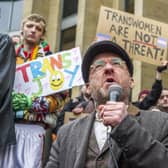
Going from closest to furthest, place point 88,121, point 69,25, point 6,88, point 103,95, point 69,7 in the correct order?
point 103,95 < point 88,121 < point 6,88 < point 69,25 < point 69,7

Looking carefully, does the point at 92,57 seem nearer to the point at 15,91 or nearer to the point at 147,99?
the point at 15,91

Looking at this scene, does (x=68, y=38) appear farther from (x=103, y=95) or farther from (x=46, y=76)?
(x=103, y=95)

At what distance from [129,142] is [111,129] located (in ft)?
0.46

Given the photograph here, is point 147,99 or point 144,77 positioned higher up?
point 144,77

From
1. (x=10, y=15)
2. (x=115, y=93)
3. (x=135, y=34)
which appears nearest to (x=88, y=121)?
(x=115, y=93)

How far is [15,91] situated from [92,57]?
1.28 metres

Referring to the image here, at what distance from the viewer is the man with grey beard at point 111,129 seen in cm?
179

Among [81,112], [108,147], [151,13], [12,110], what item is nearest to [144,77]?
[151,13]

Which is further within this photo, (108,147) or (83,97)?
(83,97)

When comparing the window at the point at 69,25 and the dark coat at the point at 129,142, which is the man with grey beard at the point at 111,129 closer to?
the dark coat at the point at 129,142

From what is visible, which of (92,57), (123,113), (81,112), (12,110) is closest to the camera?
(123,113)

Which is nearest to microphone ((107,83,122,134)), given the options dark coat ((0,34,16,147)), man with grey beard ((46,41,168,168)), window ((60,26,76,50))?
man with grey beard ((46,41,168,168))

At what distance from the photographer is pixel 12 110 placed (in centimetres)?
323

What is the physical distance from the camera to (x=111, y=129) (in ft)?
6.20
